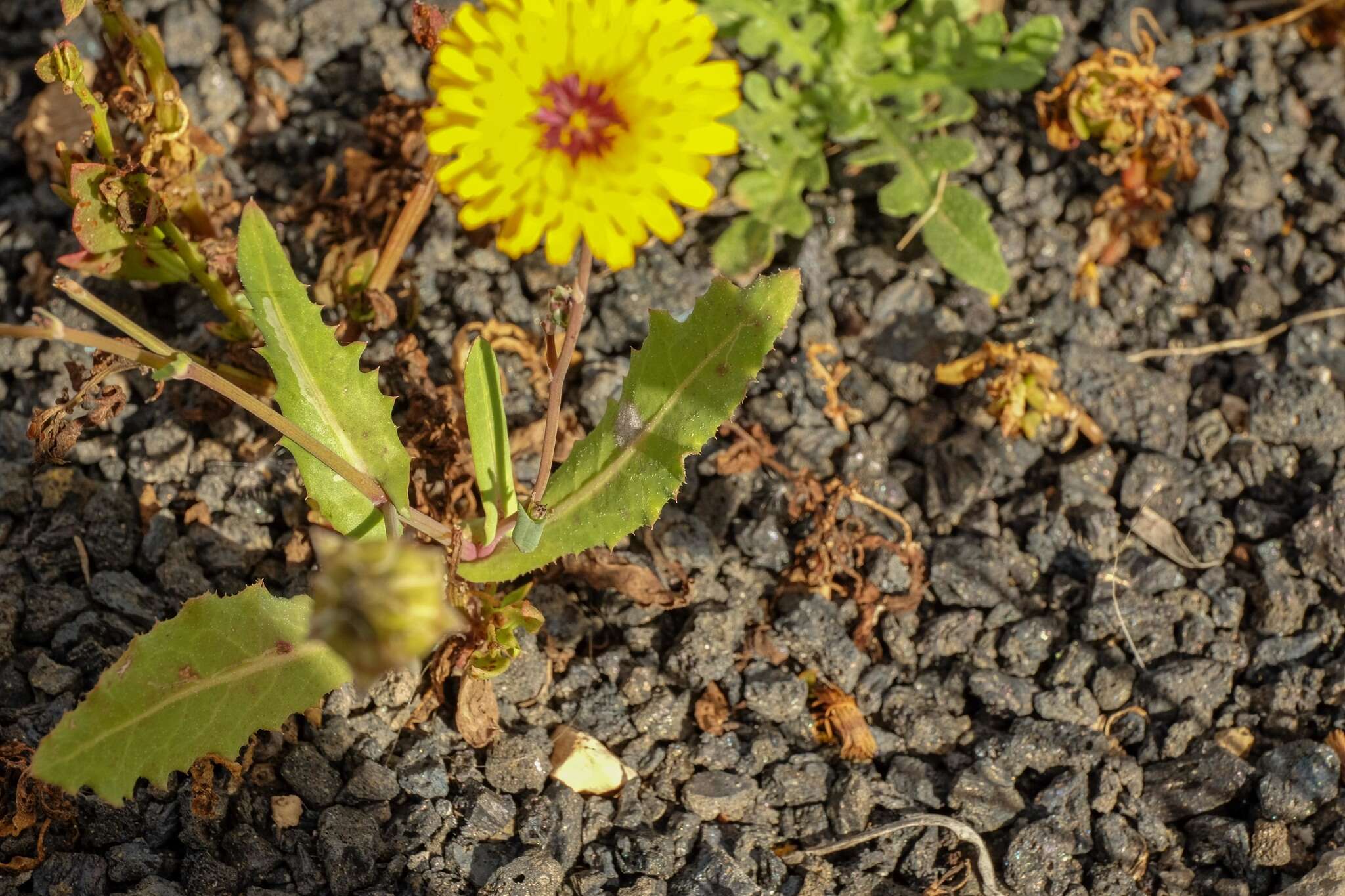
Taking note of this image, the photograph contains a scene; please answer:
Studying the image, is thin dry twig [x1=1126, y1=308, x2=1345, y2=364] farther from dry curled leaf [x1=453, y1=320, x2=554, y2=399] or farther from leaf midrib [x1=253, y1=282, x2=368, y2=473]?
leaf midrib [x1=253, y1=282, x2=368, y2=473]

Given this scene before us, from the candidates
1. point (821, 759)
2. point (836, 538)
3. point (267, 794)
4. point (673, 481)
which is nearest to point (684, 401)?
point (673, 481)

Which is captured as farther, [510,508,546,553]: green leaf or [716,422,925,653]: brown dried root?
[716,422,925,653]: brown dried root

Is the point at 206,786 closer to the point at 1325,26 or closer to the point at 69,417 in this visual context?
the point at 69,417

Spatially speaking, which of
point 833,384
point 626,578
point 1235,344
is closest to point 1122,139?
point 1235,344

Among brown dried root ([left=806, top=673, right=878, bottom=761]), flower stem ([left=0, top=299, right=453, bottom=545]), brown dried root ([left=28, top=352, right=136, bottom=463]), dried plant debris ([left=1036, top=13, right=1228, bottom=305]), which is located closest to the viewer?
flower stem ([left=0, top=299, right=453, bottom=545])

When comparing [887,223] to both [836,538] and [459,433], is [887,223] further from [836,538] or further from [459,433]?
[459,433]

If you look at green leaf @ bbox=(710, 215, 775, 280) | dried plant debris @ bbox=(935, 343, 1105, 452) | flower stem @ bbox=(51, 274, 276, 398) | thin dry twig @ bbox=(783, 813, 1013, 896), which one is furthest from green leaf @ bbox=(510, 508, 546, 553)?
dried plant debris @ bbox=(935, 343, 1105, 452)
